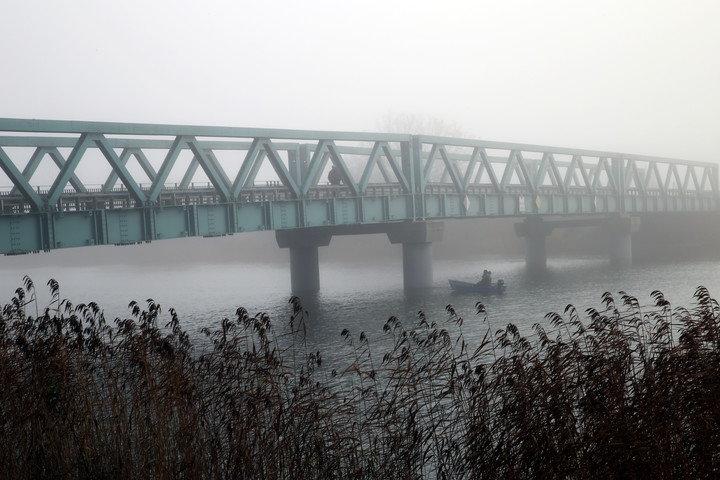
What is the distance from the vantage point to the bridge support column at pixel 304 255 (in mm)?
53625

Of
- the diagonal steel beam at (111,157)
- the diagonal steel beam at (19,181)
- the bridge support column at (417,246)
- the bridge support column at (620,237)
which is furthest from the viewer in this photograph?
the bridge support column at (620,237)

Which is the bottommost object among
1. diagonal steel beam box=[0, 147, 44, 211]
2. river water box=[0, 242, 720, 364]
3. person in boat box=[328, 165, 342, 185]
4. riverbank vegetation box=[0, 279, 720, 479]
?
river water box=[0, 242, 720, 364]

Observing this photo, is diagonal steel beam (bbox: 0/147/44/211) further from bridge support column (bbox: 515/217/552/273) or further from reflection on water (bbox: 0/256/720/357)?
bridge support column (bbox: 515/217/552/273)

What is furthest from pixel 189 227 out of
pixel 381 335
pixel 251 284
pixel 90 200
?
pixel 251 284

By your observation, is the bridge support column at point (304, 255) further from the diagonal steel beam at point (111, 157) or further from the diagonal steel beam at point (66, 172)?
the diagonal steel beam at point (66, 172)

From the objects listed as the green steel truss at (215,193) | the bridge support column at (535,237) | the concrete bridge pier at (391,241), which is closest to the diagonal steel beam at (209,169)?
the green steel truss at (215,193)

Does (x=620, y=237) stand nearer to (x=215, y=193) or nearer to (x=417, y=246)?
(x=417, y=246)

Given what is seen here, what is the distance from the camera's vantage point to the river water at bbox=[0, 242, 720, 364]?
112 feet

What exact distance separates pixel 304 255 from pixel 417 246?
30.5 feet

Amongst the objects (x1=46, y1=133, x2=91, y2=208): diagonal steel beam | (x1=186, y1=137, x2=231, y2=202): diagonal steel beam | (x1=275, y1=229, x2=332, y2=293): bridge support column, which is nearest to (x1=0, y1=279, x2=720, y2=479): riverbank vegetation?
(x1=46, y1=133, x2=91, y2=208): diagonal steel beam

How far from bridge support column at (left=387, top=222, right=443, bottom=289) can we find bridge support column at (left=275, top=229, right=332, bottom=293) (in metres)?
6.48

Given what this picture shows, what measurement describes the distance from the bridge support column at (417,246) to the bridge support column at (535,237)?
2312 centimetres

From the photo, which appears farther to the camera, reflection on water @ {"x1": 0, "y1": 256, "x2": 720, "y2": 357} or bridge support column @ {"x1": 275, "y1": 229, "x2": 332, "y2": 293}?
bridge support column @ {"x1": 275, "y1": 229, "x2": 332, "y2": 293}

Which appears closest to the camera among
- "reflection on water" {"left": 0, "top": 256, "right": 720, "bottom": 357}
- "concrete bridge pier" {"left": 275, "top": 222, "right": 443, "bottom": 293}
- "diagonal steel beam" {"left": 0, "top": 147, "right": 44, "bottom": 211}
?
"diagonal steel beam" {"left": 0, "top": 147, "right": 44, "bottom": 211}
